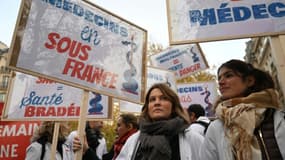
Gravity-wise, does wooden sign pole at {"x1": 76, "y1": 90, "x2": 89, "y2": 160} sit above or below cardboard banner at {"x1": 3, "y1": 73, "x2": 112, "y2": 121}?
below

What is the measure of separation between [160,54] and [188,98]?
4.80 feet

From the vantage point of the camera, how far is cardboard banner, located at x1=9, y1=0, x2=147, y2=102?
241 cm

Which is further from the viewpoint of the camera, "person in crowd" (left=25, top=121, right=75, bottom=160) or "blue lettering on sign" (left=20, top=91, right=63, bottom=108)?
"blue lettering on sign" (left=20, top=91, right=63, bottom=108)

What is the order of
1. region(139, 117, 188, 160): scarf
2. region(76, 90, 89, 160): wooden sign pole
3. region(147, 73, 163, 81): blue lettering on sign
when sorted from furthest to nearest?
region(147, 73, 163, 81): blue lettering on sign → region(76, 90, 89, 160): wooden sign pole → region(139, 117, 188, 160): scarf

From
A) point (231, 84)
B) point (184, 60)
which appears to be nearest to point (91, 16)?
point (231, 84)

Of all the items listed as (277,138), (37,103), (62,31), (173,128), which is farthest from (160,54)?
(277,138)

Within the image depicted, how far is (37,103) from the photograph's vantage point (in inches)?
138

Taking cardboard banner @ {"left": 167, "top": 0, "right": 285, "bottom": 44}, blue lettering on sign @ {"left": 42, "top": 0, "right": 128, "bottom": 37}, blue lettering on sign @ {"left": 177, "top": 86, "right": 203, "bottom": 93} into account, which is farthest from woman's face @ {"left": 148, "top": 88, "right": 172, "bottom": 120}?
blue lettering on sign @ {"left": 177, "top": 86, "right": 203, "bottom": 93}

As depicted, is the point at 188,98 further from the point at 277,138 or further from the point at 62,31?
the point at 277,138

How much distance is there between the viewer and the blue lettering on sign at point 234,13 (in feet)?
7.08

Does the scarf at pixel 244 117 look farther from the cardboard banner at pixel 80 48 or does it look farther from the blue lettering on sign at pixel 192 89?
the blue lettering on sign at pixel 192 89

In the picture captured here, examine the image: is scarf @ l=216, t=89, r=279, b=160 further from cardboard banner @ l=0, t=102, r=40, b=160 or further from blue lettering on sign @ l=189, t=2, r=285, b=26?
cardboard banner @ l=0, t=102, r=40, b=160

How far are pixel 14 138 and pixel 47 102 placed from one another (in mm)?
764

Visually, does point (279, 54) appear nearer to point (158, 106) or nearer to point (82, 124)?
point (158, 106)
